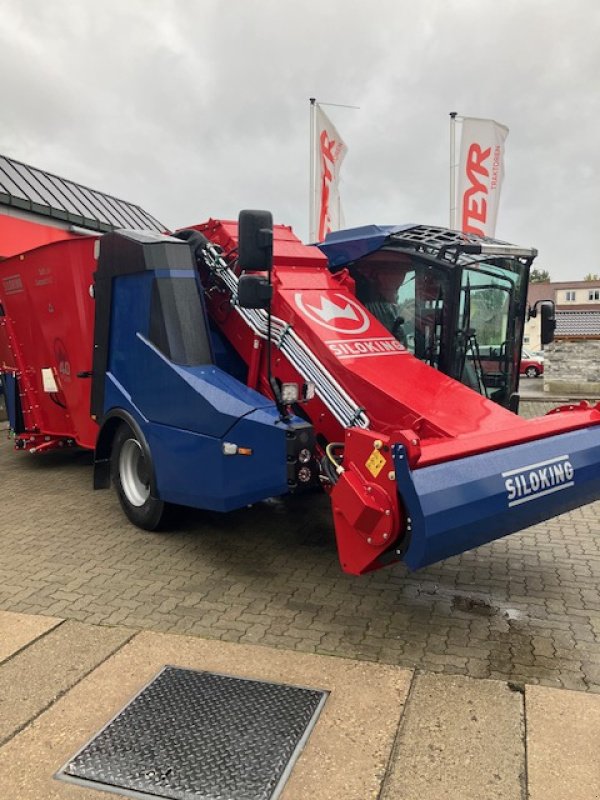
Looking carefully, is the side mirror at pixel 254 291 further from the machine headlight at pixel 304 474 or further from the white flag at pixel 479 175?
the white flag at pixel 479 175

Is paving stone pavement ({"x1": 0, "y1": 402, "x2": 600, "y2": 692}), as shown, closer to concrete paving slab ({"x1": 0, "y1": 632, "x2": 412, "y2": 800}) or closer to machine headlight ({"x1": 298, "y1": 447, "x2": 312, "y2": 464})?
concrete paving slab ({"x1": 0, "y1": 632, "x2": 412, "y2": 800})

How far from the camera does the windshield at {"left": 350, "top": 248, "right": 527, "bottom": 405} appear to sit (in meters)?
4.83

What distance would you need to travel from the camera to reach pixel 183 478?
444 centimetres

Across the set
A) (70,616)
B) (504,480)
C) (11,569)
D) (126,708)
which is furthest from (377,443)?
(11,569)

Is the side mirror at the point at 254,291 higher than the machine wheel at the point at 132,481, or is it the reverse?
the side mirror at the point at 254,291

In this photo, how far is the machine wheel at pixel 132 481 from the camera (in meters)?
5.14

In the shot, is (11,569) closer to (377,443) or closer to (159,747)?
(159,747)

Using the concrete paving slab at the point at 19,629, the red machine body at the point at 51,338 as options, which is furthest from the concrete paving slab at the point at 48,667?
the red machine body at the point at 51,338

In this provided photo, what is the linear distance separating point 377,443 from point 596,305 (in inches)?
2077

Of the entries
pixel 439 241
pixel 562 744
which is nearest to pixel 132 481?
pixel 439 241

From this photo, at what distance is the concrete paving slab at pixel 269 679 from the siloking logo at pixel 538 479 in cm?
109

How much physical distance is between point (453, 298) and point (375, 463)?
2.06 meters

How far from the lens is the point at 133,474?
5.34 m

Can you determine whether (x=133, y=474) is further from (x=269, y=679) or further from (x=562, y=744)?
(x=562, y=744)
